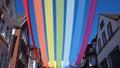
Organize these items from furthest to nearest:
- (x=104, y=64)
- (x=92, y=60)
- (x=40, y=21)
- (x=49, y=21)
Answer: (x=92, y=60) < (x=104, y=64) < (x=49, y=21) < (x=40, y=21)

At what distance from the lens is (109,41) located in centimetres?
2181

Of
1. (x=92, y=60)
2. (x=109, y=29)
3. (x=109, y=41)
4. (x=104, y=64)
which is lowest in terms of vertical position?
(x=104, y=64)

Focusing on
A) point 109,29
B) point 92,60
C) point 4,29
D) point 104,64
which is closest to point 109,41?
point 109,29

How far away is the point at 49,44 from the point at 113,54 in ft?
33.7

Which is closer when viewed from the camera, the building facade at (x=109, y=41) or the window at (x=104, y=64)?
the building facade at (x=109, y=41)

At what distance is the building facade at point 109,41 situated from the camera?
19484 millimetres

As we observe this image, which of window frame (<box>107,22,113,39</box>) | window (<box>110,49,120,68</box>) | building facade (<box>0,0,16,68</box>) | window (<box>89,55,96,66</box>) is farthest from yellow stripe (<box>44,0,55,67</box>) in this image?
window (<box>89,55,96,66</box>)

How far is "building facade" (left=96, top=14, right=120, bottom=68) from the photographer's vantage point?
1948 cm

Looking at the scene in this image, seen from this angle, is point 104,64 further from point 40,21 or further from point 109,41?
point 40,21

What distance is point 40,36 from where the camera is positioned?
1143 cm

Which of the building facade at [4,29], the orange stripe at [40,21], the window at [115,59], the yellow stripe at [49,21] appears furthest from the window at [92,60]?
the orange stripe at [40,21]

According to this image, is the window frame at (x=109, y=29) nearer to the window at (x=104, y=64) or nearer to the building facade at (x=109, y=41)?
the building facade at (x=109, y=41)

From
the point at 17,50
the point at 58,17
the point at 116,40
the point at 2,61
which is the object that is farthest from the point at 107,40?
the point at 58,17

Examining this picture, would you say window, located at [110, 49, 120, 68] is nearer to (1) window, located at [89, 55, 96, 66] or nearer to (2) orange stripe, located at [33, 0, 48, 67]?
(2) orange stripe, located at [33, 0, 48, 67]
